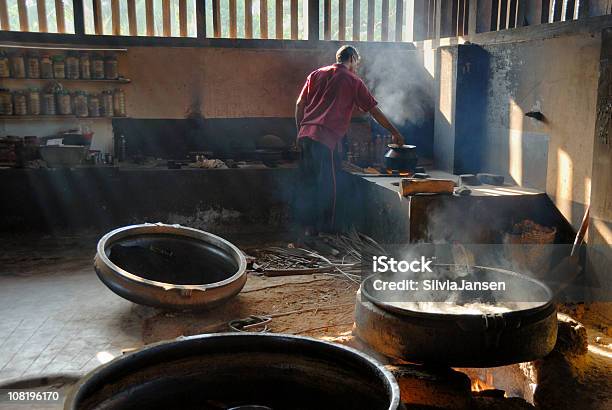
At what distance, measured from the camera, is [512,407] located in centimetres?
373

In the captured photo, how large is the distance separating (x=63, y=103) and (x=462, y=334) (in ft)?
25.3

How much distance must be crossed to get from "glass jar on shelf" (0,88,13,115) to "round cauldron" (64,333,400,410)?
25.2 ft

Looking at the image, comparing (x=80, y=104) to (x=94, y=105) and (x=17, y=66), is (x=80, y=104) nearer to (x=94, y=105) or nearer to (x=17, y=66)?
(x=94, y=105)

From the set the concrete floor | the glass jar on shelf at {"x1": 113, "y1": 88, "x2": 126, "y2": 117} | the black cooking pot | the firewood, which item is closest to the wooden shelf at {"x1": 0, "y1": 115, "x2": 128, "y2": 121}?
the glass jar on shelf at {"x1": 113, "y1": 88, "x2": 126, "y2": 117}

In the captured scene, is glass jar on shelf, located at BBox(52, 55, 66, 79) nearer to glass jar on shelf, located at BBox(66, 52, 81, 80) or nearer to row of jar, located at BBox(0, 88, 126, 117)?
glass jar on shelf, located at BBox(66, 52, 81, 80)

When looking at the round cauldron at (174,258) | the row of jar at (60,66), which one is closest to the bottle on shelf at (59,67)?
the row of jar at (60,66)

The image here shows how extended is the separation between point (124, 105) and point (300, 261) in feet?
13.4

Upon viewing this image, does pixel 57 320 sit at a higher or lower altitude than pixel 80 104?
lower

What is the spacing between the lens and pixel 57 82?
9.49 metres

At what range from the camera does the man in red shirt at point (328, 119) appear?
8.38 meters

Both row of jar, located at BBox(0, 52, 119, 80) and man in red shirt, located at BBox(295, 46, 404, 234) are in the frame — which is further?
row of jar, located at BBox(0, 52, 119, 80)

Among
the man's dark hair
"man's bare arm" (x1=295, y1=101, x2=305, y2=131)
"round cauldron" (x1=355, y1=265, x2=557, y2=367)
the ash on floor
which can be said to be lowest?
the ash on floor

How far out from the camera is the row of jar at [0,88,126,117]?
9336 mm

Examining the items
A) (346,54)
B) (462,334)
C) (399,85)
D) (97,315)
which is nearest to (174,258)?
(97,315)
